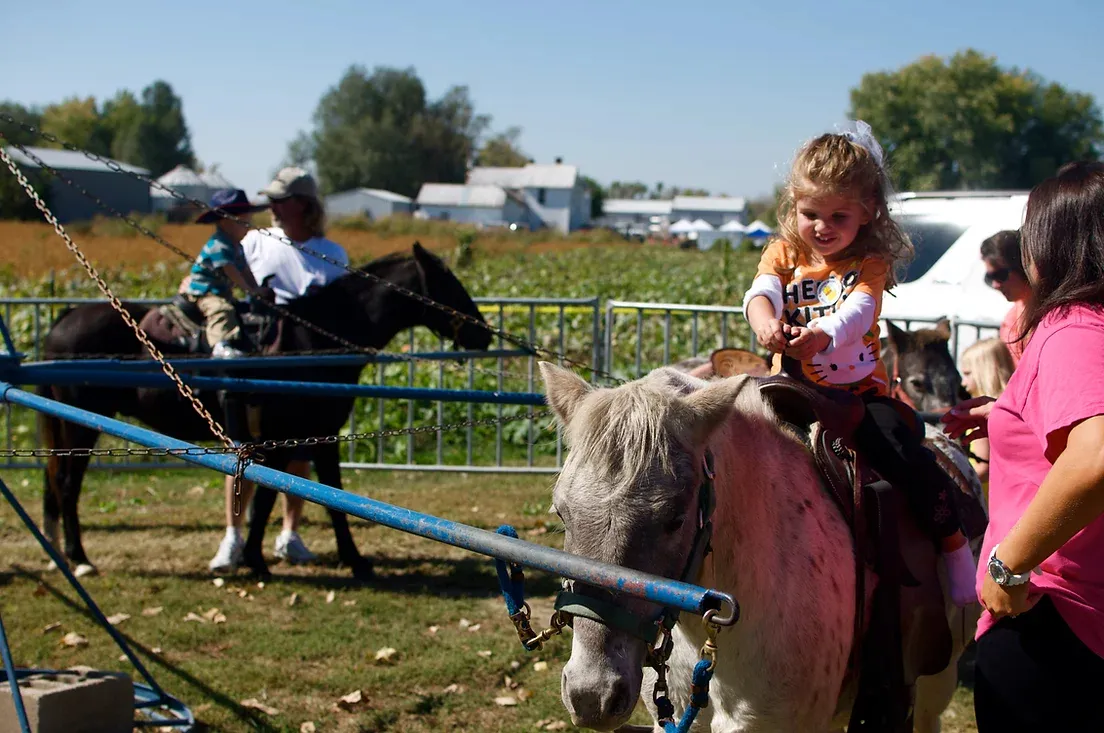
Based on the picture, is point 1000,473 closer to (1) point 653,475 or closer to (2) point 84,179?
(1) point 653,475

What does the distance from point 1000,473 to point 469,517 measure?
236 inches

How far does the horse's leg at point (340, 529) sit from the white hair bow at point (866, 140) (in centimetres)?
434

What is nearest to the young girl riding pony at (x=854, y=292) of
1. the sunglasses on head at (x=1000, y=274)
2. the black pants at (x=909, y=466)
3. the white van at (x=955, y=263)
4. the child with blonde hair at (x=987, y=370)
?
the black pants at (x=909, y=466)

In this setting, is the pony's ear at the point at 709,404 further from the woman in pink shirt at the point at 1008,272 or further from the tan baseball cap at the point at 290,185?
the tan baseball cap at the point at 290,185

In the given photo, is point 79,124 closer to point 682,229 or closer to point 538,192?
point 538,192

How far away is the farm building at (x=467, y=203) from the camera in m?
97.6

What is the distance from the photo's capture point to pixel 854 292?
112 inches

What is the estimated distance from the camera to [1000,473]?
2.19 metres

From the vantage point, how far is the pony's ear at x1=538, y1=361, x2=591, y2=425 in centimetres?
226

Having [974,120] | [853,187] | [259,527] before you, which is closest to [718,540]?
[853,187]

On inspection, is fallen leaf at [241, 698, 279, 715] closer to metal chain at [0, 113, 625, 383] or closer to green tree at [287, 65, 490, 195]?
metal chain at [0, 113, 625, 383]

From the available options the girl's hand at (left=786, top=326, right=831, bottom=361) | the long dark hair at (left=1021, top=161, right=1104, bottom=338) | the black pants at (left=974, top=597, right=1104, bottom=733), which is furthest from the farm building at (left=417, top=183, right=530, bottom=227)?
the black pants at (left=974, top=597, right=1104, bottom=733)

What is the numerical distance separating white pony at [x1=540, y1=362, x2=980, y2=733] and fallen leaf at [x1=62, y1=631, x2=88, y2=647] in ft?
12.7

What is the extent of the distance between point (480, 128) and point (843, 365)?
110345mm
